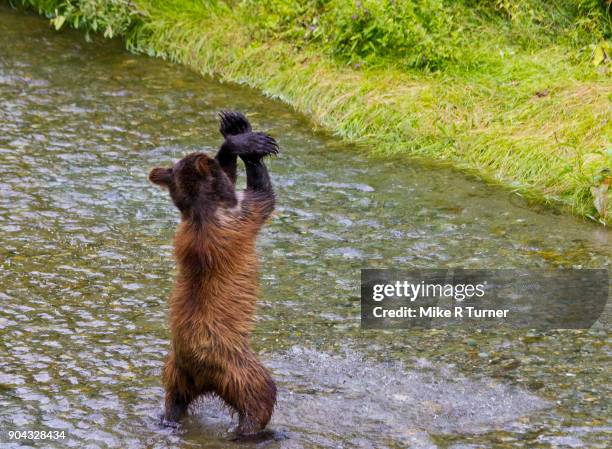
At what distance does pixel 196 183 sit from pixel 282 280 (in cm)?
226

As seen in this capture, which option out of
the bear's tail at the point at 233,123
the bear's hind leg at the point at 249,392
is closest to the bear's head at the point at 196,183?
the bear's tail at the point at 233,123

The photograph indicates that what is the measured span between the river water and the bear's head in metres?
1.20

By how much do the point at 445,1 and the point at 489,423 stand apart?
22.8 ft

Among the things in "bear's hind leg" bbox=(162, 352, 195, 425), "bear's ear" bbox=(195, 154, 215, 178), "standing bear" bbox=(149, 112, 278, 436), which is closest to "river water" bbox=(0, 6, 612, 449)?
"bear's hind leg" bbox=(162, 352, 195, 425)

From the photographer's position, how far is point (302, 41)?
1129cm

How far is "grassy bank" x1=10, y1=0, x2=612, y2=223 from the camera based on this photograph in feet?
30.1

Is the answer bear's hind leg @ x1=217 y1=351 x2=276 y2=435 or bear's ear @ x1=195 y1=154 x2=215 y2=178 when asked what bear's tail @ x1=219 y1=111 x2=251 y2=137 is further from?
bear's hind leg @ x1=217 y1=351 x2=276 y2=435

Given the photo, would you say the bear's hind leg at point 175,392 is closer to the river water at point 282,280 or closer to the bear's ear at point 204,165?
the river water at point 282,280

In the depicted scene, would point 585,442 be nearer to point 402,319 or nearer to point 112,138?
point 402,319

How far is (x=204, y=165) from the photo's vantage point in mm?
5047

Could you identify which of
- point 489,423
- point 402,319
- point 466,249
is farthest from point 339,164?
point 489,423

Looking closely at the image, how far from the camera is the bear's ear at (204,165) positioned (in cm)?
503

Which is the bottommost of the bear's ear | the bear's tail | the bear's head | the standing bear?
the standing bear

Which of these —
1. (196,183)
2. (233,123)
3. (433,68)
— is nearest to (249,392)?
(196,183)
